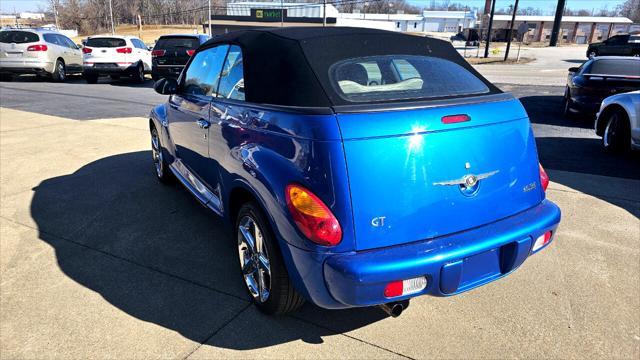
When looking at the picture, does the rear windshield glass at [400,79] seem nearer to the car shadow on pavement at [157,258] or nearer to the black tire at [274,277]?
the black tire at [274,277]

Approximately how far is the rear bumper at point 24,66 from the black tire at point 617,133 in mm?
16081

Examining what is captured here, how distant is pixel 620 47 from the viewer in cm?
2853

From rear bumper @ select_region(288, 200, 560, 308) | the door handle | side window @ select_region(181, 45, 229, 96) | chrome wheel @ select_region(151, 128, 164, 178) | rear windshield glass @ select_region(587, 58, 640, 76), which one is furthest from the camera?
rear windshield glass @ select_region(587, 58, 640, 76)

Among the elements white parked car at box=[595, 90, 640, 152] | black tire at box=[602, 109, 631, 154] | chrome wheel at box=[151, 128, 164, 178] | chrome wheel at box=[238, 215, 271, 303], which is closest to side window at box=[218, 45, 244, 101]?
chrome wheel at box=[238, 215, 271, 303]

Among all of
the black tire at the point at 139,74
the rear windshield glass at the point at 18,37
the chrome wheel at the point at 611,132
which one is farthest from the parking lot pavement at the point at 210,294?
the rear windshield glass at the point at 18,37

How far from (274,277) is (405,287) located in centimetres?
74

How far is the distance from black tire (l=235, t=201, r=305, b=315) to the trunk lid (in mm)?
561

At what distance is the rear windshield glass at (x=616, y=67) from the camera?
8156 millimetres

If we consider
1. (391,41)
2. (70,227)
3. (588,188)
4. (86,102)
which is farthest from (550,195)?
(86,102)

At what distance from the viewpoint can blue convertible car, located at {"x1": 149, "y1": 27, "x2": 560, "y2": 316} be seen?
2061 millimetres

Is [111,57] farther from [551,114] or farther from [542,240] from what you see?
[542,240]

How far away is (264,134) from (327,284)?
2.92 ft

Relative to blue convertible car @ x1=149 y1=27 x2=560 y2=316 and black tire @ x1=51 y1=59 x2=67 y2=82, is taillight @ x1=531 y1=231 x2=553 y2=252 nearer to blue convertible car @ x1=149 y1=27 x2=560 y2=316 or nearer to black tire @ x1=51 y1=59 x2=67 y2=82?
blue convertible car @ x1=149 y1=27 x2=560 y2=316

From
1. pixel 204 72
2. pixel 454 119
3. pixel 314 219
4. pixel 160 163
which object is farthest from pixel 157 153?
pixel 454 119
